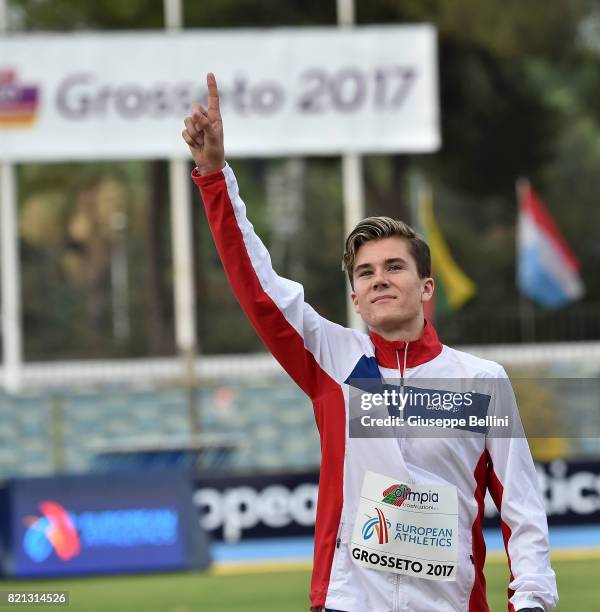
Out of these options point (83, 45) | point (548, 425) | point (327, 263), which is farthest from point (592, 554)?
point (327, 263)

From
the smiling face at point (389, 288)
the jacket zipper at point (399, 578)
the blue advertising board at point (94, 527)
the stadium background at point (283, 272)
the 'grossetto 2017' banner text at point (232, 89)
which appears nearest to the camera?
the jacket zipper at point (399, 578)

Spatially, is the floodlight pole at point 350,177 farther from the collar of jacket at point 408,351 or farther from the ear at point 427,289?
the collar of jacket at point 408,351

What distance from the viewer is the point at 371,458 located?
3.68 m

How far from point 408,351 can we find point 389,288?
18cm

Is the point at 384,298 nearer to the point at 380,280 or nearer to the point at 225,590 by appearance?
the point at 380,280

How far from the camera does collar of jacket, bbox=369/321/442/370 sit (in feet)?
12.4

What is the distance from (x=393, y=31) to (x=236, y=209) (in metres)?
15.9

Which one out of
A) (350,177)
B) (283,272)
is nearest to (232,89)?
(350,177)

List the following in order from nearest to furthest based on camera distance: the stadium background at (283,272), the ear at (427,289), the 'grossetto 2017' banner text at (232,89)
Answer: the ear at (427,289) < the stadium background at (283,272) < the 'grossetto 2017' banner text at (232,89)

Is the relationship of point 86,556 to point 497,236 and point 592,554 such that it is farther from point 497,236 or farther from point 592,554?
point 497,236

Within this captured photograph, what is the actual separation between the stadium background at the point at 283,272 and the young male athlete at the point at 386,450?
3.84ft

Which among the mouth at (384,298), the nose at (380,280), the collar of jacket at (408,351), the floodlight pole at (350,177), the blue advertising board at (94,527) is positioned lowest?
the blue advertising board at (94,527)

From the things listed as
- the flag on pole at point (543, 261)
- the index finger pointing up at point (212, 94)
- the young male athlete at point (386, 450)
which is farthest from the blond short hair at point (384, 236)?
the flag on pole at point (543, 261)

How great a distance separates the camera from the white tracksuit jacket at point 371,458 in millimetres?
3623
